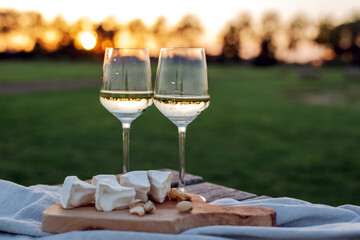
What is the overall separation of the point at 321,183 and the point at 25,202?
568 cm

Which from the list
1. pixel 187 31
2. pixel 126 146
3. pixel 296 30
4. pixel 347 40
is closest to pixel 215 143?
pixel 126 146

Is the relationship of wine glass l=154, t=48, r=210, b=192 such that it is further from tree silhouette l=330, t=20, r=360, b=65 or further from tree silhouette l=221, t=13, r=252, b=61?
tree silhouette l=221, t=13, r=252, b=61

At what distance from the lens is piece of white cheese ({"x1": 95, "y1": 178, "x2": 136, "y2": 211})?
52.3 inches

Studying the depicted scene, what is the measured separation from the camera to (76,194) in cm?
136

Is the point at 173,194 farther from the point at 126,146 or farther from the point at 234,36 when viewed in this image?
the point at 234,36

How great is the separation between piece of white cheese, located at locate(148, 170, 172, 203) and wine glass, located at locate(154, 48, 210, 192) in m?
0.11

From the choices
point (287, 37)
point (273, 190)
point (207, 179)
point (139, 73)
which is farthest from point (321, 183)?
point (287, 37)

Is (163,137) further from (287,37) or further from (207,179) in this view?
(287,37)

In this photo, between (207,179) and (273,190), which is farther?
(207,179)

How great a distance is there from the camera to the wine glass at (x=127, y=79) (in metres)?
1.62

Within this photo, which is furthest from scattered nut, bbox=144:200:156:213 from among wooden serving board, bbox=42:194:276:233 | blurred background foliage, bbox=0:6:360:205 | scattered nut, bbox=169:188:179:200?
blurred background foliage, bbox=0:6:360:205

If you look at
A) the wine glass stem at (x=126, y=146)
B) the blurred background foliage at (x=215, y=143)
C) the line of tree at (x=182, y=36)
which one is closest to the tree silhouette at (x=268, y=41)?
the line of tree at (x=182, y=36)

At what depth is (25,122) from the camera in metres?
12.5

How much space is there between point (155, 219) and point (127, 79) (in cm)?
57
